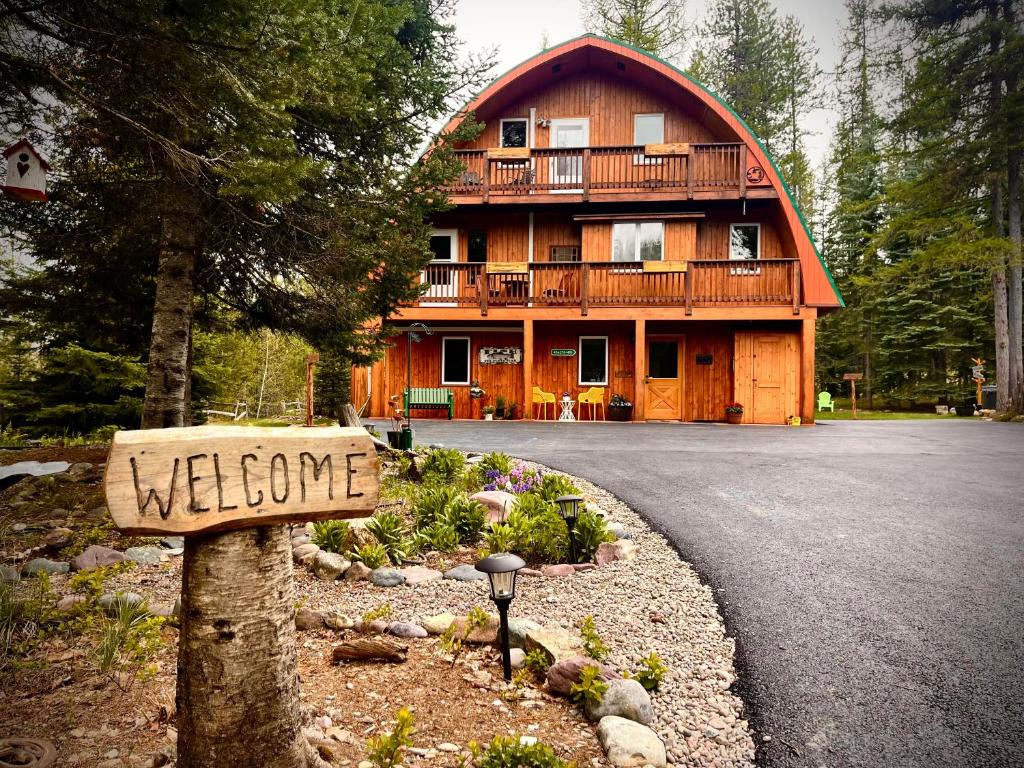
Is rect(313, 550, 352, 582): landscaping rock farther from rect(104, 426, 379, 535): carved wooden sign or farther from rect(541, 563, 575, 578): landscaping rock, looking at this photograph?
rect(104, 426, 379, 535): carved wooden sign

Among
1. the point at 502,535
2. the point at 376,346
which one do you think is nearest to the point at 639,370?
the point at 376,346

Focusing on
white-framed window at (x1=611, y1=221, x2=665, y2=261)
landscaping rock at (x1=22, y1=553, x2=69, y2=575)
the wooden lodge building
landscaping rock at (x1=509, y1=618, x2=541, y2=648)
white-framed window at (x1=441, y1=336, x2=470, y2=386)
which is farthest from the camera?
white-framed window at (x1=441, y1=336, x2=470, y2=386)

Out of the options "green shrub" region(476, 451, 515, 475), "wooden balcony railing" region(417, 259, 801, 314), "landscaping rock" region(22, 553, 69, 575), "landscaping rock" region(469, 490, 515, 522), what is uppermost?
"wooden balcony railing" region(417, 259, 801, 314)

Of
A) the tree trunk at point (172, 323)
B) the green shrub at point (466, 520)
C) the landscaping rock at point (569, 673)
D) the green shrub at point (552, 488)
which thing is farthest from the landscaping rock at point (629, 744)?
the tree trunk at point (172, 323)

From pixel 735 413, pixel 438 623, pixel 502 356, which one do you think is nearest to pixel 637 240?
pixel 502 356

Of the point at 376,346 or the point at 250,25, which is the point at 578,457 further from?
the point at 250,25

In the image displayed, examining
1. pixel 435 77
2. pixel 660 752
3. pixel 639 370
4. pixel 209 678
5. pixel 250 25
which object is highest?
pixel 435 77

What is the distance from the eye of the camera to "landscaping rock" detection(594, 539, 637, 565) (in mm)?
4043

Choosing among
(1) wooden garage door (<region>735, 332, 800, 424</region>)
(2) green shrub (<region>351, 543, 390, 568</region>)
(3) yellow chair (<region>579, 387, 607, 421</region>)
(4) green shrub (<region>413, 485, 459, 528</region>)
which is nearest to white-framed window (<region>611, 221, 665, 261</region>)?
(1) wooden garage door (<region>735, 332, 800, 424</region>)

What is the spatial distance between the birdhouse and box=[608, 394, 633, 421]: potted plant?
13.3m

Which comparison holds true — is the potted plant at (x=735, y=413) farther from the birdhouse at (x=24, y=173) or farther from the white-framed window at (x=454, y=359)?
the birdhouse at (x=24, y=173)

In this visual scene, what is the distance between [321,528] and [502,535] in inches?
52.4

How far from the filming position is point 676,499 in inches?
229

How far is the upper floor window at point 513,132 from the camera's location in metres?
17.4
